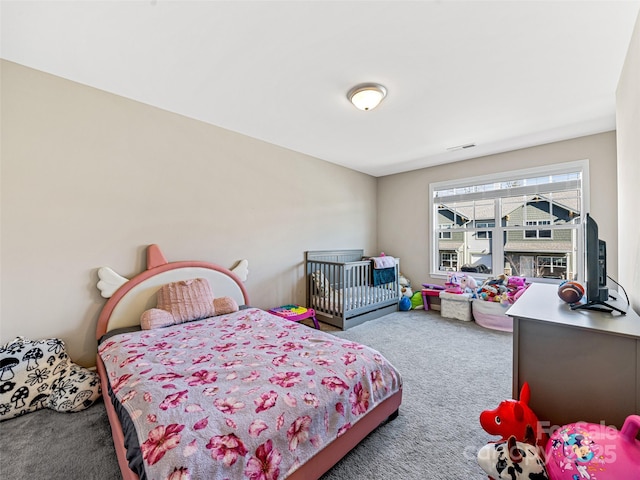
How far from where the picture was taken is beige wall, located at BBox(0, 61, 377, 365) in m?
1.98

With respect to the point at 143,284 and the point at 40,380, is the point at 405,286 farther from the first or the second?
the point at 40,380

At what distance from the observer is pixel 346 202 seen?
4.68 metres

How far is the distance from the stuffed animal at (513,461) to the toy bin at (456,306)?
2.85 meters

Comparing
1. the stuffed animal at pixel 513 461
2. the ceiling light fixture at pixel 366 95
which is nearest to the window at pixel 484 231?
the ceiling light fixture at pixel 366 95

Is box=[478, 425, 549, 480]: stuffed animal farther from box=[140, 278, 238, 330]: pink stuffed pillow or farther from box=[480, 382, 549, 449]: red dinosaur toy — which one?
box=[140, 278, 238, 330]: pink stuffed pillow

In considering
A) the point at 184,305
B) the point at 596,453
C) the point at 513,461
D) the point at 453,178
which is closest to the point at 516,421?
the point at 513,461

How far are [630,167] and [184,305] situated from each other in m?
3.53

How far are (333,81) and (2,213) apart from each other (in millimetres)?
2624

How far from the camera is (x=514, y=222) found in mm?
3914

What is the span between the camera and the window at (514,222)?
3.45 m

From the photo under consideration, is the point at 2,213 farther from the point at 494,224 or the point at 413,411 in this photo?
the point at 494,224

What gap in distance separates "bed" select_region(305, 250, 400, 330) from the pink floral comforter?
1531 mm

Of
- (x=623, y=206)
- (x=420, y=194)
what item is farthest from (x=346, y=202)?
(x=623, y=206)

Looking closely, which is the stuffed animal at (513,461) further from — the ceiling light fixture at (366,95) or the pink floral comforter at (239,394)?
the ceiling light fixture at (366,95)
